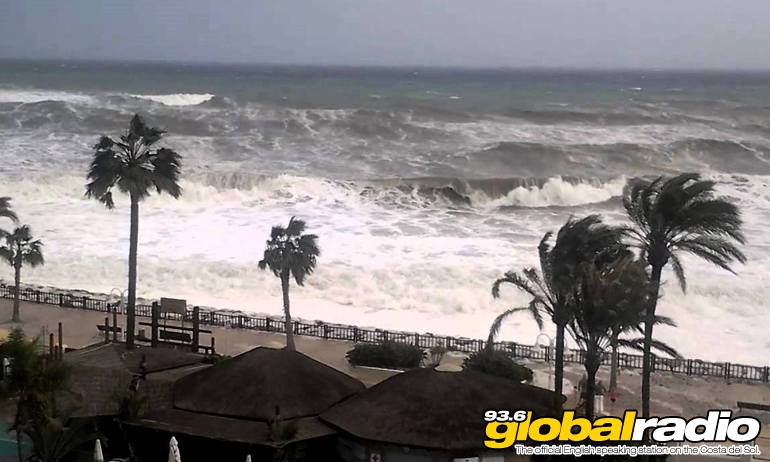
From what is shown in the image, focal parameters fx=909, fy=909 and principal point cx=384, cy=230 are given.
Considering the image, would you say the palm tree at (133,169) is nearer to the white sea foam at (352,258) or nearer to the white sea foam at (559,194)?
the white sea foam at (352,258)

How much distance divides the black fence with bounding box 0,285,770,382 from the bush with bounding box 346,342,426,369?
6.88ft

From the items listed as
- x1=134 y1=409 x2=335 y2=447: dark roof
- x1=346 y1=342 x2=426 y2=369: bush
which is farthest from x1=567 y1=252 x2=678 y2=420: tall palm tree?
x1=346 y1=342 x2=426 y2=369: bush

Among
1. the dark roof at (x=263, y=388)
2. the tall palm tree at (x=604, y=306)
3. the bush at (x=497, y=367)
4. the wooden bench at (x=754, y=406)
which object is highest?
the tall palm tree at (x=604, y=306)

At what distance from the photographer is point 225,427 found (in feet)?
45.9

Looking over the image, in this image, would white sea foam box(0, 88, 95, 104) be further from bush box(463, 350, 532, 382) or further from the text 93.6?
the text 93.6

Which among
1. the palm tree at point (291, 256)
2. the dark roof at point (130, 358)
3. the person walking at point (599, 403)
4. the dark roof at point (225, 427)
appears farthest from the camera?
the palm tree at point (291, 256)

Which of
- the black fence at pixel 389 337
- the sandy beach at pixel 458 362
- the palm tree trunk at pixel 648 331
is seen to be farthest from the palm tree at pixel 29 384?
the black fence at pixel 389 337

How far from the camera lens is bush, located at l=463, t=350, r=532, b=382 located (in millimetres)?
18406

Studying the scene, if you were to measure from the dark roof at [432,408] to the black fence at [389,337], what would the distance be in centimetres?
552

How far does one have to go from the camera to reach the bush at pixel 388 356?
66.8 feet

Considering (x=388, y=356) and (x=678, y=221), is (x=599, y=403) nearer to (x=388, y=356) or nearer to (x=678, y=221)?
(x=678, y=221)

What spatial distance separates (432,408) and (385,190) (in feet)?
134

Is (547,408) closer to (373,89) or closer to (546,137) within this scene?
(546,137)

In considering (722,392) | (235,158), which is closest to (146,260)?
(722,392)
